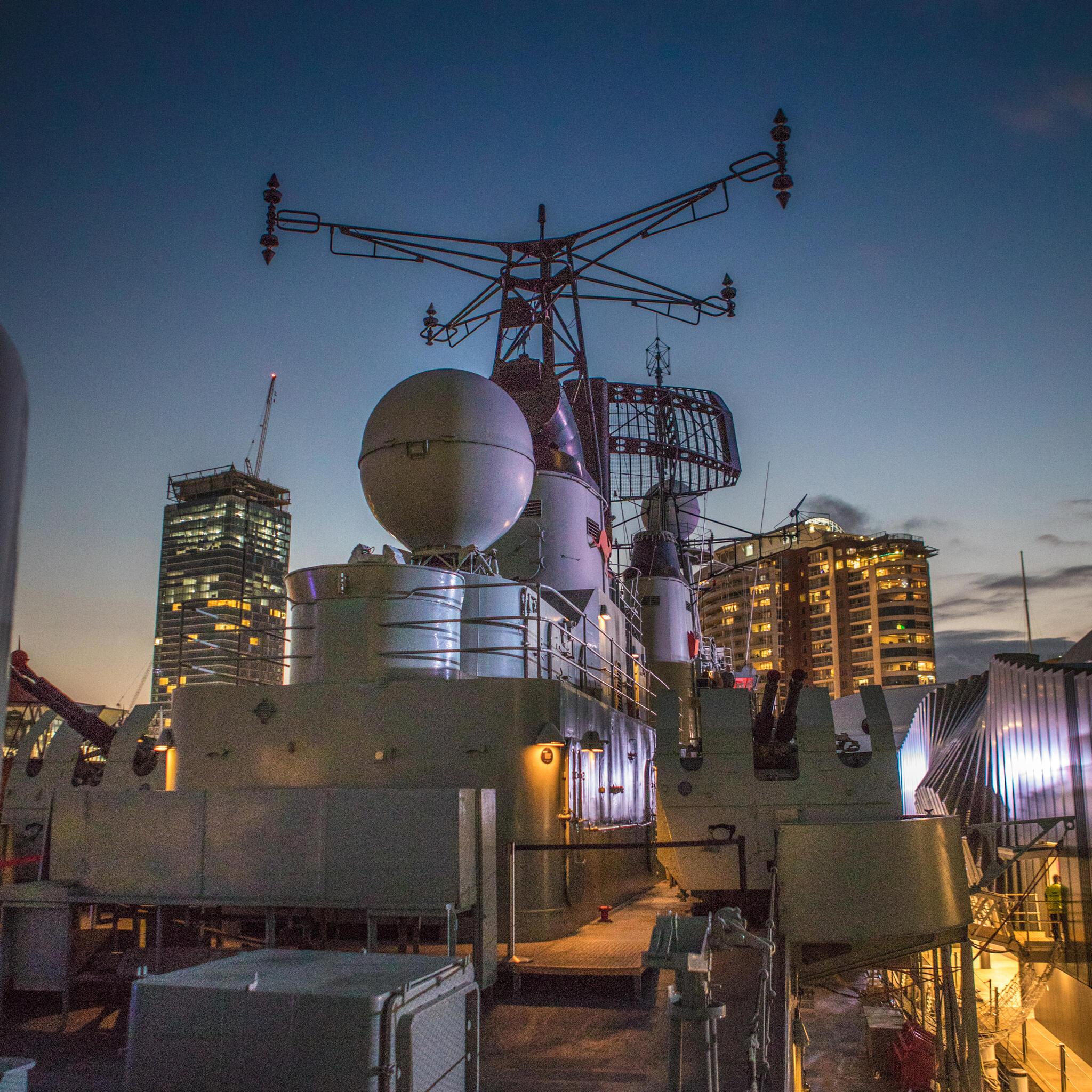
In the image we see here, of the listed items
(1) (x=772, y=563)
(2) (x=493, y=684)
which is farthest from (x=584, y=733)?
(1) (x=772, y=563)

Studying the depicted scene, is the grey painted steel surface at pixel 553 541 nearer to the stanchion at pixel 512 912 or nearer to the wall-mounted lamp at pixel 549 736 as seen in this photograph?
the wall-mounted lamp at pixel 549 736

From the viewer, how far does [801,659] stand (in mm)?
128500

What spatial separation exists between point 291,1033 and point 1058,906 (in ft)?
73.3

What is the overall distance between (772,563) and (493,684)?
109078 millimetres

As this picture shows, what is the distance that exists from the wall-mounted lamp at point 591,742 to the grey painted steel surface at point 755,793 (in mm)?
848

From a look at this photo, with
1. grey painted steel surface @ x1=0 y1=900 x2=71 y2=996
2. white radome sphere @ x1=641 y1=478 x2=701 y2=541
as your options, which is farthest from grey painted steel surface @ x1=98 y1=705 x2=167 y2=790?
white radome sphere @ x1=641 y1=478 x2=701 y2=541

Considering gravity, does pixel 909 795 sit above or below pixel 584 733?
below

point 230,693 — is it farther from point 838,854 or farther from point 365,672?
point 838,854

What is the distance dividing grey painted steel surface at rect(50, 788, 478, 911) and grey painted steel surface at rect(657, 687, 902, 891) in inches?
166

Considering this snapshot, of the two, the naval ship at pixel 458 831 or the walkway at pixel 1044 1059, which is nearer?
the naval ship at pixel 458 831

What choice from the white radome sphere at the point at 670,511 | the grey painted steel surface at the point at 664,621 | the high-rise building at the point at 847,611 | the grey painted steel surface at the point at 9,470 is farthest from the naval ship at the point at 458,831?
the high-rise building at the point at 847,611

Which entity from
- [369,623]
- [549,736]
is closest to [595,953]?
[549,736]

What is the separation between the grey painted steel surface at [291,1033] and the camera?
4.85 m

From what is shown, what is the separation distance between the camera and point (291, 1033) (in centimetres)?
494
